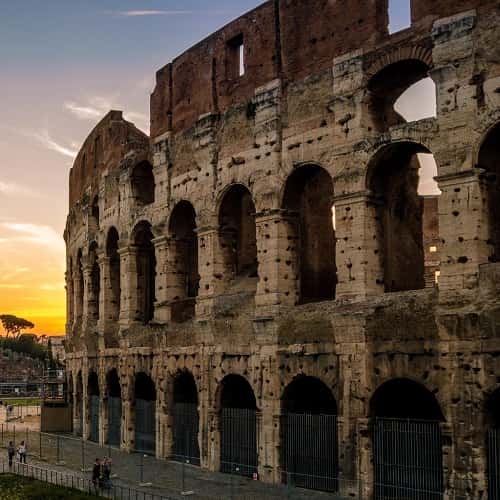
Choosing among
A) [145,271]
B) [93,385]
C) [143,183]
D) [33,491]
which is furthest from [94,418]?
[33,491]

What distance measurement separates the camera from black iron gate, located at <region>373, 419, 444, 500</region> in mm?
14750

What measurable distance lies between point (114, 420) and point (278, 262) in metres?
10.2

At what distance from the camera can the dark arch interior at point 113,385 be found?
86.4ft

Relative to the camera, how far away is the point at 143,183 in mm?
25531

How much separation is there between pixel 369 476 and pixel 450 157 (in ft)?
20.5

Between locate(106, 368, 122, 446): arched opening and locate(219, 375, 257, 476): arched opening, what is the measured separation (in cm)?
609

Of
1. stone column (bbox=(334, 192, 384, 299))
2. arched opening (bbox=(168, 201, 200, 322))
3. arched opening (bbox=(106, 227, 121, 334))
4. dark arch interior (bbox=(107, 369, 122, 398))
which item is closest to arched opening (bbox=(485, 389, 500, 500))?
stone column (bbox=(334, 192, 384, 299))

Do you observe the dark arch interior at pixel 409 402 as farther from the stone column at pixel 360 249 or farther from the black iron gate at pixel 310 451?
the stone column at pixel 360 249

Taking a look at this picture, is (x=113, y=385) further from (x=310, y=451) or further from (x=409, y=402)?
(x=409, y=402)

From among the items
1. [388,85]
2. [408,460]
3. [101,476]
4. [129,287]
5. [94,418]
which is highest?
[388,85]

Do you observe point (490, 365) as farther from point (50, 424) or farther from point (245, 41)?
point (50, 424)

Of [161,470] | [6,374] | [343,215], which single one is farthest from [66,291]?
[6,374]

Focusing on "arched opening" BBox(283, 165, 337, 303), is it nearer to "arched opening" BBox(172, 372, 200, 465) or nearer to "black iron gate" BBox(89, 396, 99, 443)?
"arched opening" BBox(172, 372, 200, 465)

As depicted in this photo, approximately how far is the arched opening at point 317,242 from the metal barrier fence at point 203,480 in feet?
13.9
